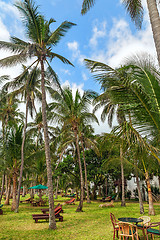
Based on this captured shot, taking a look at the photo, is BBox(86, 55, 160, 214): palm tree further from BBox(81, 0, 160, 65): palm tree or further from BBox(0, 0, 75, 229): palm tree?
BBox(0, 0, 75, 229): palm tree

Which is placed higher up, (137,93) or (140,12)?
(140,12)

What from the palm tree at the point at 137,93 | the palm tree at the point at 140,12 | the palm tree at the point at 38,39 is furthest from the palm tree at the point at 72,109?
the palm tree at the point at 137,93

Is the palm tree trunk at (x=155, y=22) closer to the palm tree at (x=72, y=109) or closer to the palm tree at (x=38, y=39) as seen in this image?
the palm tree at (x=38, y=39)

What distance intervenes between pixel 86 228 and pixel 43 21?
413 inches

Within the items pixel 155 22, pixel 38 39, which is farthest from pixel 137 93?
pixel 38 39

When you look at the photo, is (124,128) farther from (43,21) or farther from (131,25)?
(43,21)

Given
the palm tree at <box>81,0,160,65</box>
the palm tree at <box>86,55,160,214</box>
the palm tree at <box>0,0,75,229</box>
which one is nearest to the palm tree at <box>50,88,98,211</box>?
the palm tree at <box>0,0,75,229</box>

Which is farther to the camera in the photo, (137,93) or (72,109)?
(72,109)

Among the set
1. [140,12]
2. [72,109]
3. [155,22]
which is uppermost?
[140,12]

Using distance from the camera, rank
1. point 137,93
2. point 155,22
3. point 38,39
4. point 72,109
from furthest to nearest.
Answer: point 72,109 < point 38,39 < point 155,22 < point 137,93

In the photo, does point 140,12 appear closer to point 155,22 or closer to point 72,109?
point 155,22

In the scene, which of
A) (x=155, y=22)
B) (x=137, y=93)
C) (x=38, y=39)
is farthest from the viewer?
(x=38, y=39)

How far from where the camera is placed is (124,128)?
5086mm

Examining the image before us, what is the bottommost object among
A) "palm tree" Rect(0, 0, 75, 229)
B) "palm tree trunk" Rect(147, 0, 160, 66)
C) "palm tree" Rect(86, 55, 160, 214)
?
"palm tree" Rect(86, 55, 160, 214)
